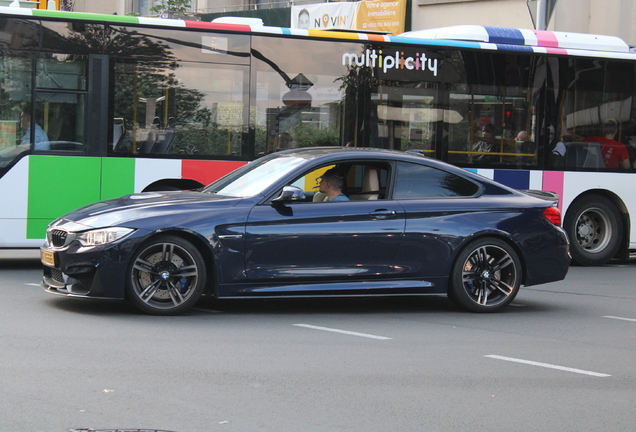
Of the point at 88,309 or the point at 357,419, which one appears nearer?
the point at 357,419

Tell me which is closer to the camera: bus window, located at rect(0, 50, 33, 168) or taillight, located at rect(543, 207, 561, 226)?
taillight, located at rect(543, 207, 561, 226)

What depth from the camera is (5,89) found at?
429 inches

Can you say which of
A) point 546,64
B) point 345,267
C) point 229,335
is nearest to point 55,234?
point 229,335

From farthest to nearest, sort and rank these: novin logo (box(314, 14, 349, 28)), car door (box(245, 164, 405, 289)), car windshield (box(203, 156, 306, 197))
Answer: novin logo (box(314, 14, 349, 28)), car windshield (box(203, 156, 306, 197)), car door (box(245, 164, 405, 289))

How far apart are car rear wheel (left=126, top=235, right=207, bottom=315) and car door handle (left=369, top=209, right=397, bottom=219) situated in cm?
166

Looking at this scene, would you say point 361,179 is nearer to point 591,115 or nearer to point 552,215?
point 552,215

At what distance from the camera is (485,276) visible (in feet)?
28.7

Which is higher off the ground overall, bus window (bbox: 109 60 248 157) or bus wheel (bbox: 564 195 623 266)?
bus window (bbox: 109 60 248 157)

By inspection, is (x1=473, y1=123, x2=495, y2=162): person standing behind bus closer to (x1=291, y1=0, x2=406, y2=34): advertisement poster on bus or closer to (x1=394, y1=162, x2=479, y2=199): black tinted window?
(x1=394, y1=162, x2=479, y2=199): black tinted window

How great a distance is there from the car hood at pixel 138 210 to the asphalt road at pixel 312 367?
2.65ft

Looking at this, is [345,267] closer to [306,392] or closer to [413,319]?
[413,319]

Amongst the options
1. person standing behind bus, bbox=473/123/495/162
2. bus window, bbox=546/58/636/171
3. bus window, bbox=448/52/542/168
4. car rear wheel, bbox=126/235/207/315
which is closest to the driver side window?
car rear wheel, bbox=126/235/207/315

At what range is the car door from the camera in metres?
7.96

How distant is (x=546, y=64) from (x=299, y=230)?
22.8 feet
